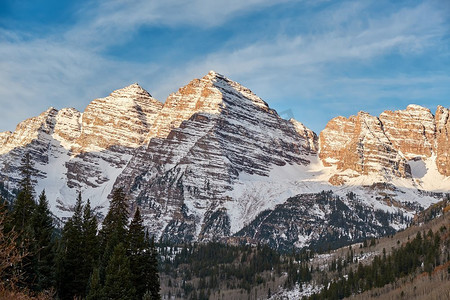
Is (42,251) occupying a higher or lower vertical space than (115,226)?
lower

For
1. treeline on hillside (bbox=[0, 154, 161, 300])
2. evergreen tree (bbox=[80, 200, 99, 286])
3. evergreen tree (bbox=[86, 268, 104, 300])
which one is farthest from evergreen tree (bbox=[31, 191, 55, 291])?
evergreen tree (bbox=[86, 268, 104, 300])

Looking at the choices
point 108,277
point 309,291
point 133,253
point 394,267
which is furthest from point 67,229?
point 309,291

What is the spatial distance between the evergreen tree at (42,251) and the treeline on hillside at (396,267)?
354 feet

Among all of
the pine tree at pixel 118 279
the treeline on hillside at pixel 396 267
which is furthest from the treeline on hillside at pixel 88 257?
the treeline on hillside at pixel 396 267

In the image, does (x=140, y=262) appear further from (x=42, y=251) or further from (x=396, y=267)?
(x=396, y=267)

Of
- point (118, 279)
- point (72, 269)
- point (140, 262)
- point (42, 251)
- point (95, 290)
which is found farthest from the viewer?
point (72, 269)

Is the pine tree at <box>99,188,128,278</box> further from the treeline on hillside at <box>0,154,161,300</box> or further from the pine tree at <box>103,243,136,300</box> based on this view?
the pine tree at <box>103,243,136,300</box>

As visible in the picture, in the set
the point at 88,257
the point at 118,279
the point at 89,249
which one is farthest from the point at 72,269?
the point at 118,279

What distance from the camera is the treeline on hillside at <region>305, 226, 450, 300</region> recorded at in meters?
167

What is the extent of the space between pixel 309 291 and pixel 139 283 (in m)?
132

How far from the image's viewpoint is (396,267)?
172m

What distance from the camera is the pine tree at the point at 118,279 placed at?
67562 mm

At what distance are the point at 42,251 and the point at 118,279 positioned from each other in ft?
45.1

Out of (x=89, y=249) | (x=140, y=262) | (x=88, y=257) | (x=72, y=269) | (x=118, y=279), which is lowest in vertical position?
(x=118, y=279)
